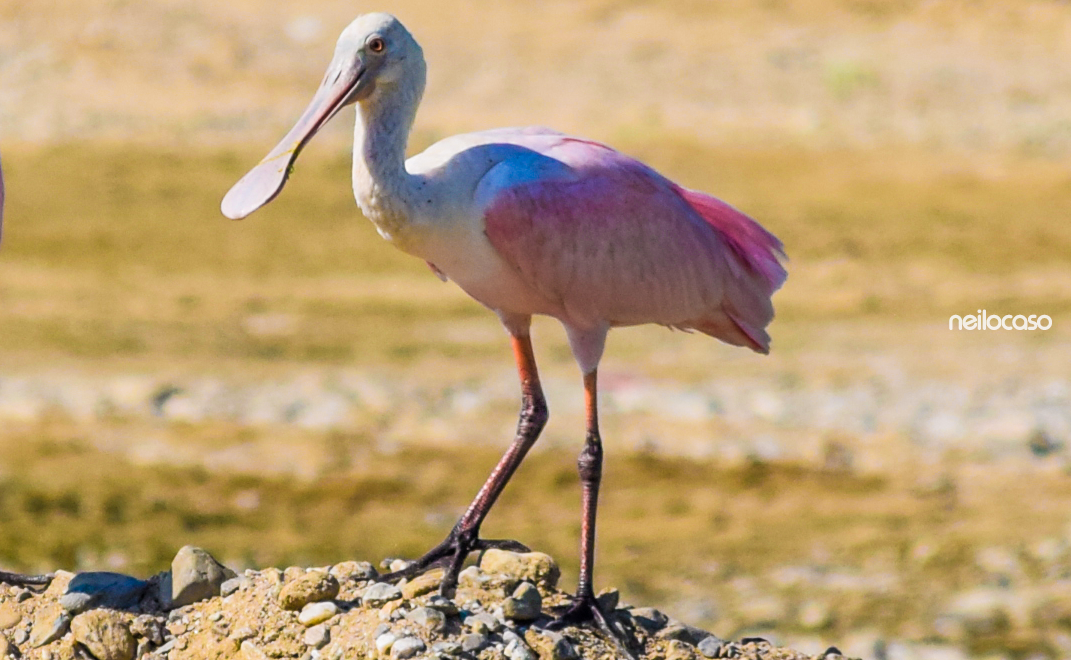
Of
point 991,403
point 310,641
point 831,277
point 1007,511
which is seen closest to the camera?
point 310,641

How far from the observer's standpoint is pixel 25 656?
7273 mm

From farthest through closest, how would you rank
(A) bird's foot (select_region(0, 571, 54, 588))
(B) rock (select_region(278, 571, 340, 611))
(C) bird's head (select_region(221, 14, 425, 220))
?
1. (A) bird's foot (select_region(0, 571, 54, 588))
2. (C) bird's head (select_region(221, 14, 425, 220))
3. (B) rock (select_region(278, 571, 340, 611))

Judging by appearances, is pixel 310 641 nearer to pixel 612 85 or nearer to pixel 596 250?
pixel 596 250

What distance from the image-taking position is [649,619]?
7.73m

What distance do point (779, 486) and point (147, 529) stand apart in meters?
4.72

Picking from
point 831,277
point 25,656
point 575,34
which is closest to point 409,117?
point 25,656

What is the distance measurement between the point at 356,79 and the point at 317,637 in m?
2.19

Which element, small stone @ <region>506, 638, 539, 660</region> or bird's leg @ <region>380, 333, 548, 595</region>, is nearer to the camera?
small stone @ <region>506, 638, 539, 660</region>

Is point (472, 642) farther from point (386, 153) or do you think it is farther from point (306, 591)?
point (386, 153)

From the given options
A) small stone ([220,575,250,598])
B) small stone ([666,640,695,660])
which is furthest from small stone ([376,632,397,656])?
small stone ([666,640,695,660])

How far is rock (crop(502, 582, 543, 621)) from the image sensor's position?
23.5 ft

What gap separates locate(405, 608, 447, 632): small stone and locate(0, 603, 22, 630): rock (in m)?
1.69

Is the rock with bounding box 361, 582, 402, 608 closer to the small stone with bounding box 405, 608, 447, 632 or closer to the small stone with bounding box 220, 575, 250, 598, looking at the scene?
the small stone with bounding box 405, 608, 447, 632

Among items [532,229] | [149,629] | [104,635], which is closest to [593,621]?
[532,229]
